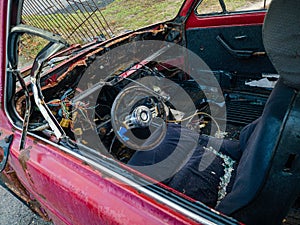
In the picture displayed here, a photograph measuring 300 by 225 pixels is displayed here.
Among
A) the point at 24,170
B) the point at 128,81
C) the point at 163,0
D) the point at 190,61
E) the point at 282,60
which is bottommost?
the point at 163,0

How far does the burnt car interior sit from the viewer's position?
103 centimetres

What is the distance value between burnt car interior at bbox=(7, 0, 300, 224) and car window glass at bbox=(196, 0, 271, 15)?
10cm

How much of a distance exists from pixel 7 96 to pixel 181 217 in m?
1.52

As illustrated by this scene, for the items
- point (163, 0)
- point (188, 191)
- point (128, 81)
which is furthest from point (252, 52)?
point (163, 0)

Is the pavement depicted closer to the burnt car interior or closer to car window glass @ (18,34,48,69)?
the burnt car interior

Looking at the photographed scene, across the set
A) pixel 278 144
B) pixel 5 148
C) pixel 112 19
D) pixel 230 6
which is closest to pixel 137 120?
pixel 5 148

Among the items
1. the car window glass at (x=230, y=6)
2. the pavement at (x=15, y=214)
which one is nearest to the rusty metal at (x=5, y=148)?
the pavement at (x=15, y=214)

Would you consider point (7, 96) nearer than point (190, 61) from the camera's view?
Yes

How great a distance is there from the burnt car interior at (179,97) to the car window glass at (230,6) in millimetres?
105

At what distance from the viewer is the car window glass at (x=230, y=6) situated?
2.92 meters

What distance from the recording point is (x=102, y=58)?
2.65 meters

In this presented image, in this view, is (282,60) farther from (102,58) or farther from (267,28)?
(102,58)

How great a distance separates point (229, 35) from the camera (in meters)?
2.98

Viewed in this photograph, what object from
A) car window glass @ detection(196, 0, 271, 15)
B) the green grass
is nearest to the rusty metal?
car window glass @ detection(196, 0, 271, 15)
